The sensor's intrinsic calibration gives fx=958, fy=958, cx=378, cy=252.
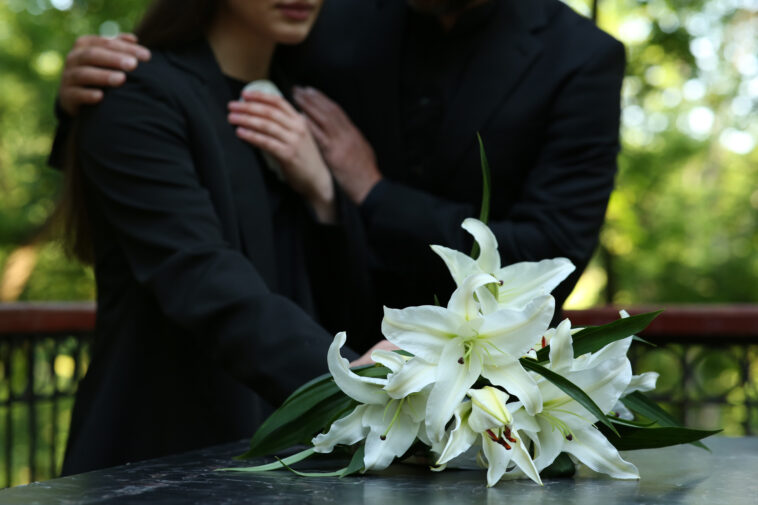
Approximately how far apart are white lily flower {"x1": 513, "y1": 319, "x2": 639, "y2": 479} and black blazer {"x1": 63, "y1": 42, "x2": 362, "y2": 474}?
906 millimetres

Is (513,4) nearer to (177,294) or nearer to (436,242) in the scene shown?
(436,242)

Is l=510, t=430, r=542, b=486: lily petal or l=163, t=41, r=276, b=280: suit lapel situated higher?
l=163, t=41, r=276, b=280: suit lapel

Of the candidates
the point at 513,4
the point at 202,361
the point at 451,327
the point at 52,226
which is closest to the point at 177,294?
the point at 202,361

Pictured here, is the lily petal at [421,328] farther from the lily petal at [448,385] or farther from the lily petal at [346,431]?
the lily petal at [346,431]

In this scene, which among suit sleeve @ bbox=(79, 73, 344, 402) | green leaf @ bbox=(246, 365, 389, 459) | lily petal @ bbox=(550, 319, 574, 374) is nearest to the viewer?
lily petal @ bbox=(550, 319, 574, 374)

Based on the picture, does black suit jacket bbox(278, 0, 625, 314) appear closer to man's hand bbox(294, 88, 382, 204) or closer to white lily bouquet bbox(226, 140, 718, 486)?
man's hand bbox(294, 88, 382, 204)

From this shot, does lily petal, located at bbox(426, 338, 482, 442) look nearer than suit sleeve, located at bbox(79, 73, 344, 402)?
Yes

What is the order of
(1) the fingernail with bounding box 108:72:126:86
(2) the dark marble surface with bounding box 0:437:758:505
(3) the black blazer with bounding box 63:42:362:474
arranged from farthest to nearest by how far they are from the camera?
(1) the fingernail with bounding box 108:72:126:86
(3) the black blazer with bounding box 63:42:362:474
(2) the dark marble surface with bounding box 0:437:758:505

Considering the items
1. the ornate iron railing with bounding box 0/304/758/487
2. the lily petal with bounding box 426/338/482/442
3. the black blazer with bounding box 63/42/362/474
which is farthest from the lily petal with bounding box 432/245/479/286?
the ornate iron railing with bounding box 0/304/758/487

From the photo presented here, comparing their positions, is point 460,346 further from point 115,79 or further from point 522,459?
point 115,79

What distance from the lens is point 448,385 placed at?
3.79 feet

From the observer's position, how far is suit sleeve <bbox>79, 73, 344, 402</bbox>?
72.0 inches

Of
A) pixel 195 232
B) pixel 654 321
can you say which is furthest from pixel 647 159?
pixel 195 232

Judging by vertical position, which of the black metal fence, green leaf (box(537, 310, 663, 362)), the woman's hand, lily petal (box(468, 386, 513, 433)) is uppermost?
the woman's hand
